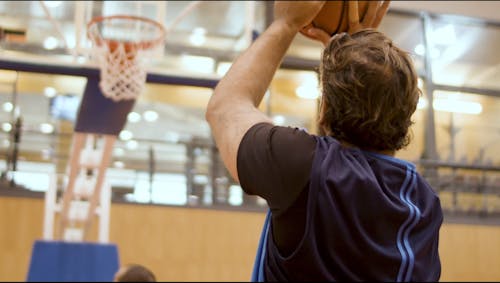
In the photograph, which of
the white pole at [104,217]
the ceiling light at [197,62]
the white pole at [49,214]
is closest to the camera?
the white pole at [49,214]

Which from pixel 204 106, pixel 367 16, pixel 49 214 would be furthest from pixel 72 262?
pixel 367 16

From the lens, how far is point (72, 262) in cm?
627

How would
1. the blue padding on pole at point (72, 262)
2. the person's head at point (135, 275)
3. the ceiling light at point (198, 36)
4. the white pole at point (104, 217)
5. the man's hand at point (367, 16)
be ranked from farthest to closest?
the ceiling light at point (198, 36)
the white pole at point (104, 217)
the blue padding on pole at point (72, 262)
the person's head at point (135, 275)
the man's hand at point (367, 16)

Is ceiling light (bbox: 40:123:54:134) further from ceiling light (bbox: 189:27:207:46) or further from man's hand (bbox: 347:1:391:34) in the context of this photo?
man's hand (bbox: 347:1:391:34)

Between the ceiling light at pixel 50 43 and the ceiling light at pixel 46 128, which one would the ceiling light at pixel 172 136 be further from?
the ceiling light at pixel 50 43

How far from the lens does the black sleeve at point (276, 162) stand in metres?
1.15

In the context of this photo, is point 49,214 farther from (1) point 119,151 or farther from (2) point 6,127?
(1) point 119,151

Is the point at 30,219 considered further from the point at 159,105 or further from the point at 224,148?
the point at 224,148

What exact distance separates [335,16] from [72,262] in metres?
5.20

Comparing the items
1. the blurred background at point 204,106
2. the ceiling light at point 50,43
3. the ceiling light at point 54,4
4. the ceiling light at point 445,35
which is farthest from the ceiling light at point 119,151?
the ceiling light at point 445,35

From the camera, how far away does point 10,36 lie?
833cm

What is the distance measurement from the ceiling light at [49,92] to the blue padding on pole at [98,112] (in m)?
3.52

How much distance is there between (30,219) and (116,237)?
92 centimetres

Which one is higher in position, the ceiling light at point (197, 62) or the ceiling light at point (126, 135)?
the ceiling light at point (197, 62)
